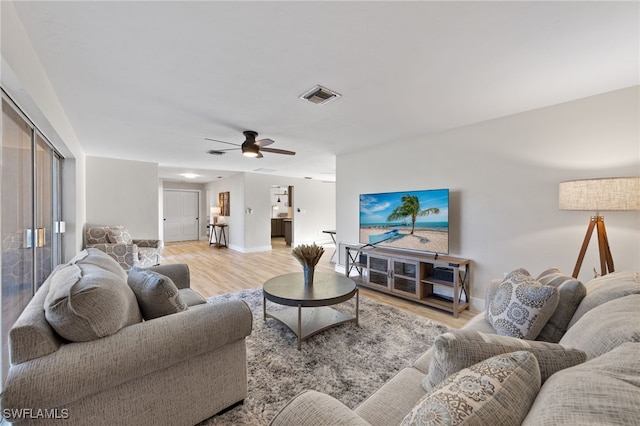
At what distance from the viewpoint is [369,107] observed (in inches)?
103

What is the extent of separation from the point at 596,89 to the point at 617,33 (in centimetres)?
96

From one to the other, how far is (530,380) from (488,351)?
18 centimetres

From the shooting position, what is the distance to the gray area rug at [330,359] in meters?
1.67

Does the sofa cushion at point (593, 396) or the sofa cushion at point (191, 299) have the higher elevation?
the sofa cushion at point (593, 396)

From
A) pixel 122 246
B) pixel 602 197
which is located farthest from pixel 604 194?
pixel 122 246

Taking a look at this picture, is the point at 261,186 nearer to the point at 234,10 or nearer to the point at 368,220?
the point at 368,220

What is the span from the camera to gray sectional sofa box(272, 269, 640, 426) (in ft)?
1.74

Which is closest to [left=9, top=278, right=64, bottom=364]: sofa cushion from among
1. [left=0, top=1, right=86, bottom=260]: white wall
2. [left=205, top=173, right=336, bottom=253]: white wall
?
[left=0, top=1, right=86, bottom=260]: white wall

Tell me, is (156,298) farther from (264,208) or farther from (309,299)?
(264,208)

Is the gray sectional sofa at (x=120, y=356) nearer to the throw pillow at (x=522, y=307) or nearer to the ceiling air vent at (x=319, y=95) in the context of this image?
the throw pillow at (x=522, y=307)

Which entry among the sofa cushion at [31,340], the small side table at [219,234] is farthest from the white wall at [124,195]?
the sofa cushion at [31,340]

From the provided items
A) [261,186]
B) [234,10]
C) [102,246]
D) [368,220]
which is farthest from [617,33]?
[261,186]

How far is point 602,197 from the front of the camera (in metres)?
1.98

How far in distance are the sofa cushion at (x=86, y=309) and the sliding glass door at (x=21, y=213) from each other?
62 centimetres
